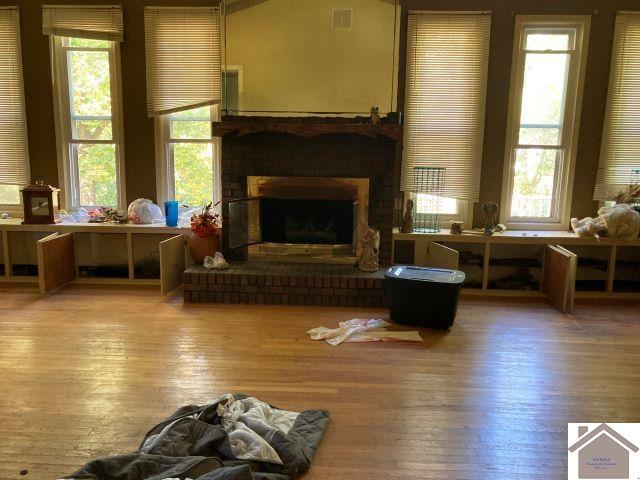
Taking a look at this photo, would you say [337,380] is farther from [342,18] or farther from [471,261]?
[342,18]

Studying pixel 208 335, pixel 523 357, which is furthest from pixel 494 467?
pixel 208 335

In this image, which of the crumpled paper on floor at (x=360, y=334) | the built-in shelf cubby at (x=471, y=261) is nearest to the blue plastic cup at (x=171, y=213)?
the crumpled paper on floor at (x=360, y=334)

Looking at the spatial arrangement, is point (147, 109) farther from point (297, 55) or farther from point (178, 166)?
point (297, 55)

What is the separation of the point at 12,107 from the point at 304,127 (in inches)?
118

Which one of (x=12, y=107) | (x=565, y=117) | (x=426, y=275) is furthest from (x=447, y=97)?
(x=12, y=107)

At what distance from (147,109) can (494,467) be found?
4.29m

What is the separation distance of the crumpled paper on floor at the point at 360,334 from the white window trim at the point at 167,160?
2058 millimetres

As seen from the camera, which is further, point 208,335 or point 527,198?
point 527,198

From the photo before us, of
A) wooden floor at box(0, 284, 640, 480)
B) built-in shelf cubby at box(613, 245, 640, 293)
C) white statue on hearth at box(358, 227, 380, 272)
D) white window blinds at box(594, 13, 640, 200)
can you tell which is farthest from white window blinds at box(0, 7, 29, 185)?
built-in shelf cubby at box(613, 245, 640, 293)

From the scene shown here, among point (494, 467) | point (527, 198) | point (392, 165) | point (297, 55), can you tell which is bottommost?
point (494, 467)

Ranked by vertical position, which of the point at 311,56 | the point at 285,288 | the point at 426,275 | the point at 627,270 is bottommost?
the point at 285,288

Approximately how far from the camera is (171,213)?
15.3 ft

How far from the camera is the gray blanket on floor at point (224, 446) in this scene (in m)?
1.88

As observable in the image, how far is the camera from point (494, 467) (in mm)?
2086
